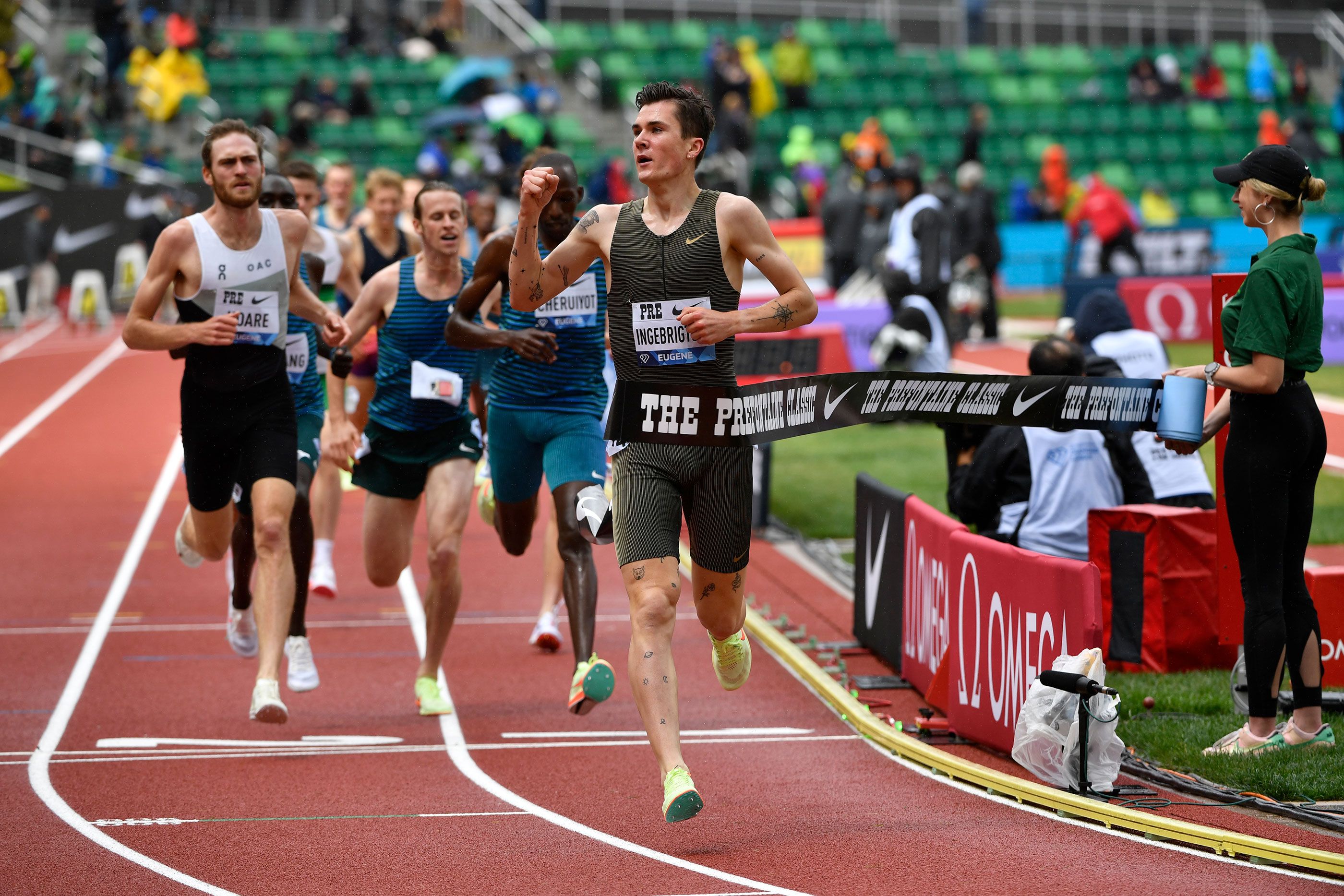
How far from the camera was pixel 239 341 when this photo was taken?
6.68 meters

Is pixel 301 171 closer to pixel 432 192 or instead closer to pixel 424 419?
pixel 432 192

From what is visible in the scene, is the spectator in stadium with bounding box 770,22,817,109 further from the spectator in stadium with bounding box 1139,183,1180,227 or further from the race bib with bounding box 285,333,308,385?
the race bib with bounding box 285,333,308,385

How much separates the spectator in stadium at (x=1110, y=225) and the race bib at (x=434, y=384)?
2013cm

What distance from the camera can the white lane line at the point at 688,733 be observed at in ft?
22.7

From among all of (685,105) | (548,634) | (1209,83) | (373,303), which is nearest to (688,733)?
(548,634)

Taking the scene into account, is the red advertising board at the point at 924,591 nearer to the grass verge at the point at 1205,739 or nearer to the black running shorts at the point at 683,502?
the grass verge at the point at 1205,739

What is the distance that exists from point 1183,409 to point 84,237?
2590cm

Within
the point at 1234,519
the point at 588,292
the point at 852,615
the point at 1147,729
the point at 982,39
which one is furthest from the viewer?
the point at 982,39

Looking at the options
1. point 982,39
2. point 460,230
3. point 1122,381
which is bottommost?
point 1122,381

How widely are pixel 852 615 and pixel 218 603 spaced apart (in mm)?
3859

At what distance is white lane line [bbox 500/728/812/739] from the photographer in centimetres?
693

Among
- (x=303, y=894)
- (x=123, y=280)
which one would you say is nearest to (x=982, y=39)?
(x=123, y=280)

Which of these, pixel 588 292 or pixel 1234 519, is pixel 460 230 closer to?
pixel 588 292

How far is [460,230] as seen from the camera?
24.4 feet
